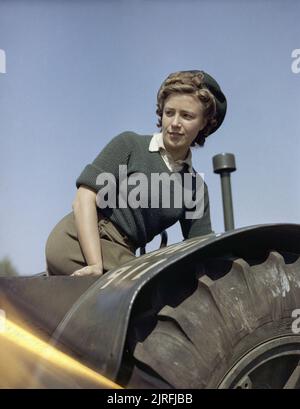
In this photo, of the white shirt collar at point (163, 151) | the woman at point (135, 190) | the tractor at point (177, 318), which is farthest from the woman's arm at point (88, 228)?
the white shirt collar at point (163, 151)

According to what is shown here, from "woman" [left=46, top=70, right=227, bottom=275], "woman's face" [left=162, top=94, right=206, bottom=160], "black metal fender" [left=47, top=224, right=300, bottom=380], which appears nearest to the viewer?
"black metal fender" [left=47, top=224, right=300, bottom=380]

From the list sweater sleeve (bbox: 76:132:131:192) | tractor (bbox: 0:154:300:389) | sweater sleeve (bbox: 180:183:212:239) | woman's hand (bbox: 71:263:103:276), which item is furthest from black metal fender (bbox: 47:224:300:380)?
sweater sleeve (bbox: 180:183:212:239)

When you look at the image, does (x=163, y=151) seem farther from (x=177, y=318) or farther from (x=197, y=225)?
(x=177, y=318)

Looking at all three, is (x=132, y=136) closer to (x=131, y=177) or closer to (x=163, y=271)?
(x=131, y=177)

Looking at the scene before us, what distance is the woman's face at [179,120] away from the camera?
237 centimetres

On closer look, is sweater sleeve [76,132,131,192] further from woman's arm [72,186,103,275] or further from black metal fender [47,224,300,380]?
black metal fender [47,224,300,380]

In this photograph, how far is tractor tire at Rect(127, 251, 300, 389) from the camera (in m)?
1.48

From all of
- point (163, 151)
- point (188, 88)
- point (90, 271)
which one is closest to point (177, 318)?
point (90, 271)

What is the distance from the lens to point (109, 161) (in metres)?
2.24

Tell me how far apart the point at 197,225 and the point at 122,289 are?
1086 millimetres

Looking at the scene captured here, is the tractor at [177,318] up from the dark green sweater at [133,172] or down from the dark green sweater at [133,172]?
down

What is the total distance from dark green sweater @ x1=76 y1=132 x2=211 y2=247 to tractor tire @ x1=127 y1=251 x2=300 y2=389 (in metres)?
0.62

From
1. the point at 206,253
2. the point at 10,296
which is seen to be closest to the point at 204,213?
the point at 206,253

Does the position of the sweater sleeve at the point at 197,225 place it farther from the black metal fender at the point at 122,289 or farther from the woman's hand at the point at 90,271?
the black metal fender at the point at 122,289
